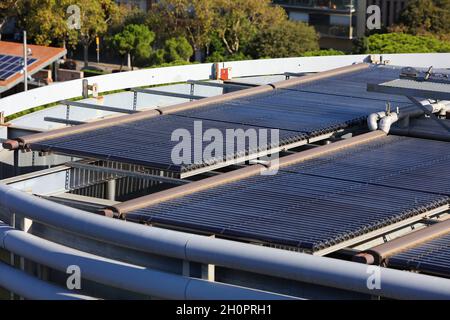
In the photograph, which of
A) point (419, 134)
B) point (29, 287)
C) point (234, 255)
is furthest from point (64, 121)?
point (234, 255)

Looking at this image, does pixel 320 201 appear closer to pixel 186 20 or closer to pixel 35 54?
pixel 35 54

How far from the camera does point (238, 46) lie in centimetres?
7806

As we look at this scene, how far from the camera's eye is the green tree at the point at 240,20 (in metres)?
77.1

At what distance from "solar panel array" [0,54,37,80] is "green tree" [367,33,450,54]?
17032 mm

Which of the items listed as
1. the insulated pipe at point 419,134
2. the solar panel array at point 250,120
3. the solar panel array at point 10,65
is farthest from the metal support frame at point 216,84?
the solar panel array at point 10,65

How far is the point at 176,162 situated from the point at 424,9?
5559cm

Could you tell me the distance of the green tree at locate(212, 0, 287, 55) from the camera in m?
77.1

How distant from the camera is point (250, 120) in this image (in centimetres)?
3225

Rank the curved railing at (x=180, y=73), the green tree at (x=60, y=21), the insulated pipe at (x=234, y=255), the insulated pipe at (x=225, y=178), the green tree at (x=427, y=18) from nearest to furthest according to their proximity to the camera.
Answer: the insulated pipe at (x=234, y=255), the insulated pipe at (x=225, y=178), the curved railing at (x=180, y=73), the green tree at (x=60, y=21), the green tree at (x=427, y=18)

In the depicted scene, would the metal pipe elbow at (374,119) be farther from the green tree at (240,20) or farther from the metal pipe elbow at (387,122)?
the green tree at (240,20)

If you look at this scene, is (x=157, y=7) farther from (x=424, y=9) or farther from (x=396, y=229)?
(x=396, y=229)

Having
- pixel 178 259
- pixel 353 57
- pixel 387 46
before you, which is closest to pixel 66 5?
pixel 387 46

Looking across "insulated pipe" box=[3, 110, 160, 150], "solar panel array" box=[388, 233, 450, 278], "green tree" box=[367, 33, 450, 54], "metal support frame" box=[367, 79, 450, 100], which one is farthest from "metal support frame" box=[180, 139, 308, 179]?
"green tree" box=[367, 33, 450, 54]

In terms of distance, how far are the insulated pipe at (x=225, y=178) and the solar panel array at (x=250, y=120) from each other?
0.77 metres
